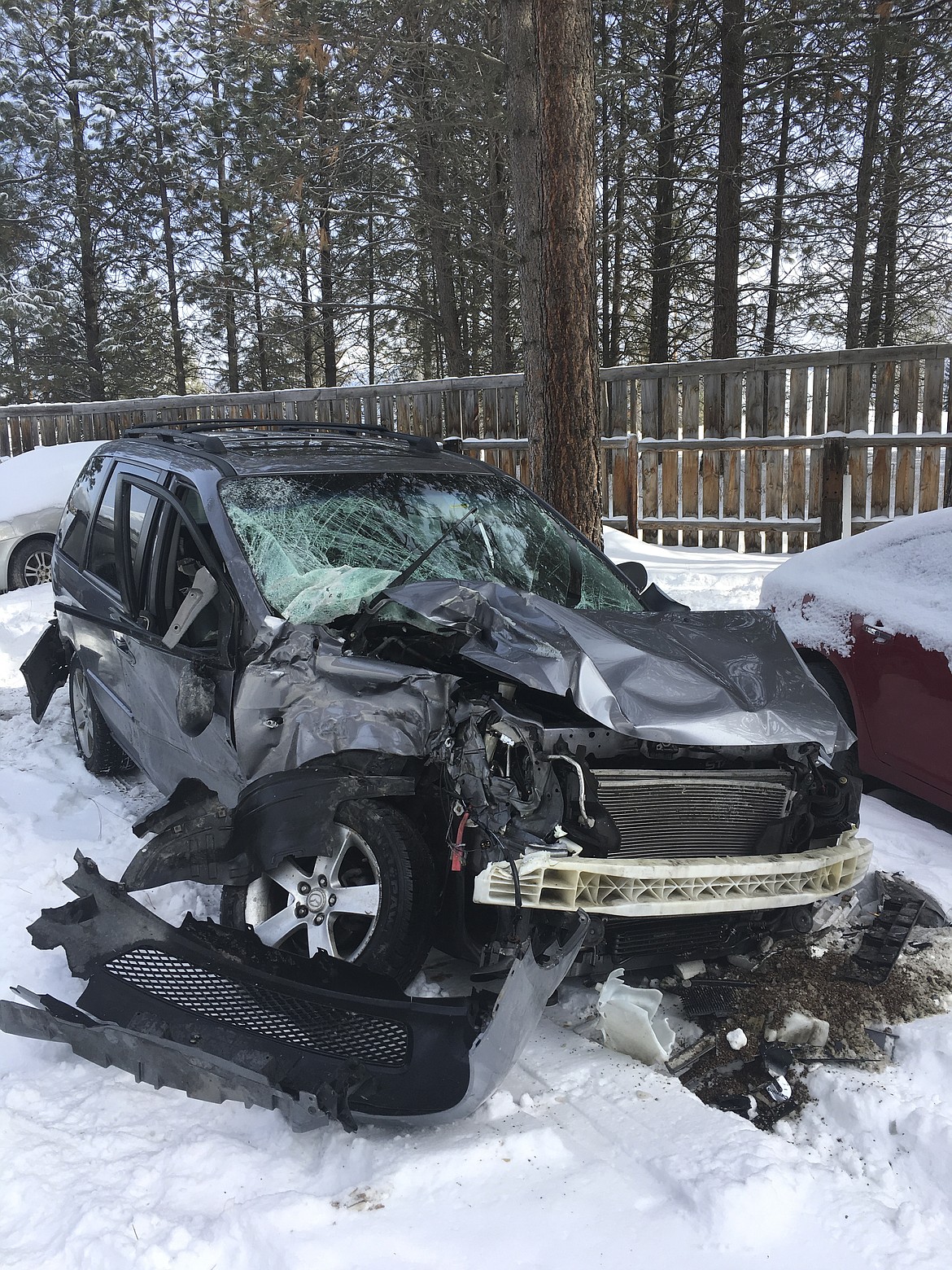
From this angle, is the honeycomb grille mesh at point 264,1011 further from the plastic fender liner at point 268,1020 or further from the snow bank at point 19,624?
the snow bank at point 19,624

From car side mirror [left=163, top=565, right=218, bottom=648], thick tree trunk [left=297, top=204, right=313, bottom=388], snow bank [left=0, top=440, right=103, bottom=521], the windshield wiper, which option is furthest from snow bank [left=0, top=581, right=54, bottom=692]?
thick tree trunk [left=297, top=204, right=313, bottom=388]

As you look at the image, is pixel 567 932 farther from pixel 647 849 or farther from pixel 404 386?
pixel 404 386

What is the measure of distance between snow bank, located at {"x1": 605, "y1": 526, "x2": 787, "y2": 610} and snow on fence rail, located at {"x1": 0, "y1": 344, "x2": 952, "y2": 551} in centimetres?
45

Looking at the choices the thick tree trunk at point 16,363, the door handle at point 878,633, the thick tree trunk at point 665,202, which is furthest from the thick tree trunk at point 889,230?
the thick tree trunk at point 16,363

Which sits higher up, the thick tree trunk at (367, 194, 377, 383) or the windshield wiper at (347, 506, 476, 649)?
the thick tree trunk at (367, 194, 377, 383)

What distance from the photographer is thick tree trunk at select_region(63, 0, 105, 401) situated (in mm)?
25391

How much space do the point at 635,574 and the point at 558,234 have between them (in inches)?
123

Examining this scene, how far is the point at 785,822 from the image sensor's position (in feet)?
10.8

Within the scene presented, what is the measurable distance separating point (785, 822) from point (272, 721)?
173cm

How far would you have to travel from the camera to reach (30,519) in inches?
382

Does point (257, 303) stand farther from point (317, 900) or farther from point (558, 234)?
point (317, 900)

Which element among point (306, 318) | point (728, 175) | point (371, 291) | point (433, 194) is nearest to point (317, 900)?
point (433, 194)

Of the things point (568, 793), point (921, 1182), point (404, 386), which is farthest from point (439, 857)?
point (404, 386)

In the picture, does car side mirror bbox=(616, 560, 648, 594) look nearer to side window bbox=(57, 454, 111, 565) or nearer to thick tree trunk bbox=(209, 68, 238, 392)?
side window bbox=(57, 454, 111, 565)
